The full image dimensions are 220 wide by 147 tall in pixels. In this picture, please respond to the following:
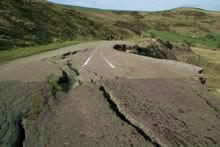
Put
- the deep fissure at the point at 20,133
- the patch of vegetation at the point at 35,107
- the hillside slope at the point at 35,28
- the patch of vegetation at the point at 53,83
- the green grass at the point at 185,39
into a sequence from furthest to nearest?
the green grass at the point at 185,39 → the hillside slope at the point at 35,28 → the patch of vegetation at the point at 53,83 → the patch of vegetation at the point at 35,107 → the deep fissure at the point at 20,133

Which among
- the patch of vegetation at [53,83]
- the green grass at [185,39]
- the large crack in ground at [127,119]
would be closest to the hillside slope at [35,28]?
the green grass at [185,39]

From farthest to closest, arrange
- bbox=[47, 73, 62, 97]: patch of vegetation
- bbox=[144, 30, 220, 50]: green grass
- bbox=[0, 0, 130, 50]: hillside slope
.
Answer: bbox=[144, 30, 220, 50]: green grass
bbox=[0, 0, 130, 50]: hillside slope
bbox=[47, 73, 62, 97]: patch of vegetation

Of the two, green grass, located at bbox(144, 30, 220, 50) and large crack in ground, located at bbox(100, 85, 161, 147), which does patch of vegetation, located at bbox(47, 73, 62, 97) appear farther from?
green grass, located at bbox(144, 30, 220, 50)

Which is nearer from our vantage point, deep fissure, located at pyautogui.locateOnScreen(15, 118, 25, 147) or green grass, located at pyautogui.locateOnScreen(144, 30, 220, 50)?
deep fissure, located at pyautogui.locateOnScreen(15, 118, 25, 147)

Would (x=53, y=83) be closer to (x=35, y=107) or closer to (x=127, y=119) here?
(x=35, y=107)

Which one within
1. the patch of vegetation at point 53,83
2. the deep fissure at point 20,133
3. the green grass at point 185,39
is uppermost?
the deep fissure at point 20,133

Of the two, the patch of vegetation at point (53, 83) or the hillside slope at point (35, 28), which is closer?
the patch of vegetation at point (53, 83)

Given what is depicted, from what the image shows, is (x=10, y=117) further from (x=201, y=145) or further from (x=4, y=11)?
(x=4, y=11)

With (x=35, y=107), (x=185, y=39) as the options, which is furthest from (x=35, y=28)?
(x=185, y=39)

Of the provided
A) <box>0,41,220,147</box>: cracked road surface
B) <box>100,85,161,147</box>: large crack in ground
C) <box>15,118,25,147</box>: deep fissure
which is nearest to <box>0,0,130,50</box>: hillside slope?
<box>0,41,220,147</box>: cracked road surface

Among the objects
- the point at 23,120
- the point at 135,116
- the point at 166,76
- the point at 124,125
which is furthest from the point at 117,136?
the point at 166,76

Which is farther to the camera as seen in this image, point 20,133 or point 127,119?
point 127,119

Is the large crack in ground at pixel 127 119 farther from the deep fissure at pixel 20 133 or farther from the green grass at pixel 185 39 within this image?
the green grass at pixel 185 39

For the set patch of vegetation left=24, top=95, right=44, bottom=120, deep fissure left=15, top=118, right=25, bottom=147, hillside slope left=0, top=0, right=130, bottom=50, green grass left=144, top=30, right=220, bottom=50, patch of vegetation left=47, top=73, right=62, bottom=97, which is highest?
deep fissure left=15, top=118, right=25, bottom=147
